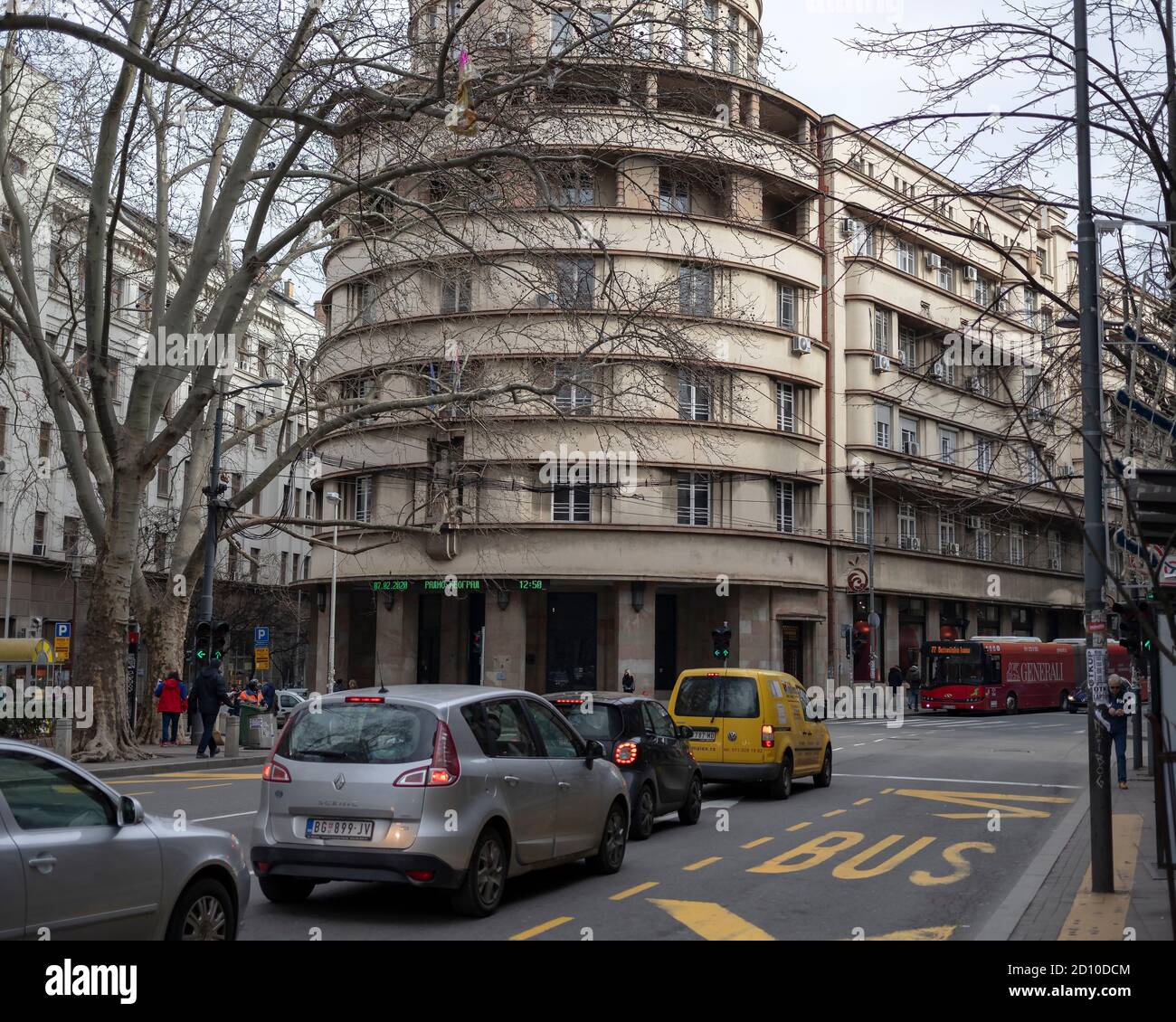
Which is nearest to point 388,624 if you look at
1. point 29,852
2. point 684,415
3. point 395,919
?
point 684,415

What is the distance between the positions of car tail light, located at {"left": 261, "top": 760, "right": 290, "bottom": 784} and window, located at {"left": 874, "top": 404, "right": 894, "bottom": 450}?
4891 cm

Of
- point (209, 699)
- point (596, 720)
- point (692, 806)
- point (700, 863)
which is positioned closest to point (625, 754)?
point (596, 720)

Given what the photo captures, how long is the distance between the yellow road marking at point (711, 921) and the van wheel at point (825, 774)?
1070 centimetres

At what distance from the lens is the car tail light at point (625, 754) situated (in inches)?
545

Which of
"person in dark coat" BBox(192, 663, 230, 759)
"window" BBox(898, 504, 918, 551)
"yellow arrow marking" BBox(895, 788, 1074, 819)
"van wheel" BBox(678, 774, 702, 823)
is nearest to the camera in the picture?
"van wheel" BBox(678, 774, 702, 823)

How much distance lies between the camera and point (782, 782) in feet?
61.1

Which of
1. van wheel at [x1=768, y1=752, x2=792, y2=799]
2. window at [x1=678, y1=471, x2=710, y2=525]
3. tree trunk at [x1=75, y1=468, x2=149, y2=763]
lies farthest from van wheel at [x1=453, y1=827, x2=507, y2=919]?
window at [x1=678, y1=471, x2=710, y2=525]

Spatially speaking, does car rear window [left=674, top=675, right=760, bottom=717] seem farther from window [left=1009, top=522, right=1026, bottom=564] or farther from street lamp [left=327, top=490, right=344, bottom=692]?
window [left=1009, top=522, right=1026, bottom=564]

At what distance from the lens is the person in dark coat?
26.3 meters

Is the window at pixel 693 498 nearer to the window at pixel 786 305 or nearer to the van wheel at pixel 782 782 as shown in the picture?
the window at pixel 786 305

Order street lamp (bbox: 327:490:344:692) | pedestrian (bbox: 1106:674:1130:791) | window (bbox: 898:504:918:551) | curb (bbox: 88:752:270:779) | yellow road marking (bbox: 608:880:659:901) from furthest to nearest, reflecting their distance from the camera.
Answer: window (bbox: 898:504:918:551), street lamp (bbox: 327:490:344:692), curb (bbox: 88:752:270:779), pedestrian (bbox: 1106:674:1130:791), yellow road marking (bbox: 608:880:659:901)

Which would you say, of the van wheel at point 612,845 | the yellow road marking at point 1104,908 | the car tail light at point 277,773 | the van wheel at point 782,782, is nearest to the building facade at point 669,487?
the van wheel at point 782,782

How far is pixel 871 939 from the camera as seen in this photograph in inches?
350
